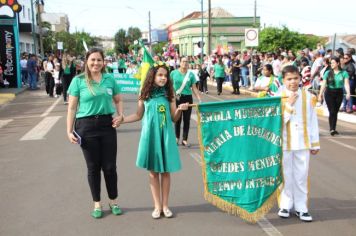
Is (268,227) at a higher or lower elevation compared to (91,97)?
lower

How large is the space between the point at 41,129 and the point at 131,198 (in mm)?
6427

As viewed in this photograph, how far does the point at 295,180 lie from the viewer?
16.1 ft

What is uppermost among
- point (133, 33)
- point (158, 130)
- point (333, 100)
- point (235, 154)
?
point (133, 33)

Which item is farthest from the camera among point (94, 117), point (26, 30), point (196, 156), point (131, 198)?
point (26, 30)

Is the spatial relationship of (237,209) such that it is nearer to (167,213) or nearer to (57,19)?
(167,213)

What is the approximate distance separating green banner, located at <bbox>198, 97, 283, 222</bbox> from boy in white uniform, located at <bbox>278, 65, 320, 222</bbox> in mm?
269

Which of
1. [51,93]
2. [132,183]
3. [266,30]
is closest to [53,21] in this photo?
[266,30]

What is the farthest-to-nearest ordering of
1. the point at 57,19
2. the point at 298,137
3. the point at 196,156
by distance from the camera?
the point at 57,19
the point at 196,156
the point at 298,137

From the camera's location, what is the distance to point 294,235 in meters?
4.51

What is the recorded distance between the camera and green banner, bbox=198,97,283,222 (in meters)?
4.75

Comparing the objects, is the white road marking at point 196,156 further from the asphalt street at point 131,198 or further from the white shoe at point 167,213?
the white shoe at point 167,213

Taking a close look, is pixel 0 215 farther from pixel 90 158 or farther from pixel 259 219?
pixel 259 219

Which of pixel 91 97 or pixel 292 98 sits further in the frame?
pixel 91 97

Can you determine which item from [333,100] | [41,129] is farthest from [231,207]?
[41,129]
